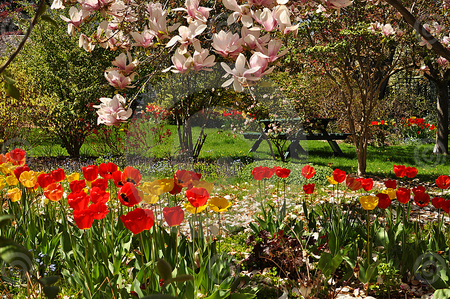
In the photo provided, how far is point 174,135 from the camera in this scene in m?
7.61

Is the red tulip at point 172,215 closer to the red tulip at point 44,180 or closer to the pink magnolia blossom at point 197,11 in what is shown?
the pink magnolia blossom at point 197,11

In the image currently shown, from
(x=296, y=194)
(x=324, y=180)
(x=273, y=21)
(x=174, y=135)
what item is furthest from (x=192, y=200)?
(x=174, y=135)

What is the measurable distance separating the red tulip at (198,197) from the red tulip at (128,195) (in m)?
0.28

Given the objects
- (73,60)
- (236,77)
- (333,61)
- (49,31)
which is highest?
(49,31)

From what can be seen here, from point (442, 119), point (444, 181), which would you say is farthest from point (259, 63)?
point (442, 119)

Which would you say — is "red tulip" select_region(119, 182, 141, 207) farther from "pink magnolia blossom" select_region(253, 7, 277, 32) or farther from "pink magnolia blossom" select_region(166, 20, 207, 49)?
"pink magnolia blossom" select_region(253, 7, 277, 32)

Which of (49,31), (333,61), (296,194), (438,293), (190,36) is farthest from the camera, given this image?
(49,31)

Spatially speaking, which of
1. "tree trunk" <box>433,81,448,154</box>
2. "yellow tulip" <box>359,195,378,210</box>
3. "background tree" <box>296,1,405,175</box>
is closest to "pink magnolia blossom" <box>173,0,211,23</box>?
"yellow tulip" <box>359,195,378,210</box>

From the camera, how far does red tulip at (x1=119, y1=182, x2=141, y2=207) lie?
4.80 ft

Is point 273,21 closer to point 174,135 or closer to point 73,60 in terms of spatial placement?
point 174,135

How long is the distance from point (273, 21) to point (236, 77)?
0.20m

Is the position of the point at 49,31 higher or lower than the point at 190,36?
higher

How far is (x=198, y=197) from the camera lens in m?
1.40

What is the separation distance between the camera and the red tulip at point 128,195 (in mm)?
1462
